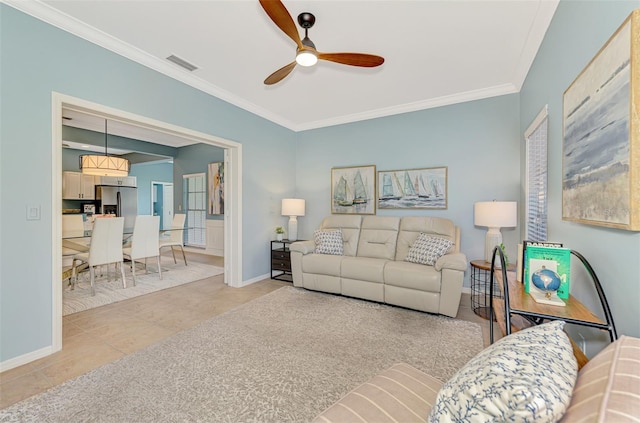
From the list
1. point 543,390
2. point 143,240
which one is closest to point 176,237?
point 143,240

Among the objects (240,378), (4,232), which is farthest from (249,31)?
(240,378)

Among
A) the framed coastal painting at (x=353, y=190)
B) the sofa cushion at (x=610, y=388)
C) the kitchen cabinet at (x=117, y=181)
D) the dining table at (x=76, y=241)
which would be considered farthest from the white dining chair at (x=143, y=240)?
the sofa cushion at (x=610, y=388)

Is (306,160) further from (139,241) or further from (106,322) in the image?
(106,322)

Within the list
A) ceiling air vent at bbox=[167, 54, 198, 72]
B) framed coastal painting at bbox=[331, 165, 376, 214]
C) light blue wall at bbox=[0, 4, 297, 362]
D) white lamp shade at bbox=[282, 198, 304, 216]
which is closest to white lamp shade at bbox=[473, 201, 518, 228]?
framed coastal painting at bbox=[331, 165, 376, 214]

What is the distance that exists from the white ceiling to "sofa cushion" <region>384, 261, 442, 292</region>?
227cm

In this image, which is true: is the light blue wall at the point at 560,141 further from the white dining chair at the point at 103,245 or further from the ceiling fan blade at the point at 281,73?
the white dining chair at the point at 103,245

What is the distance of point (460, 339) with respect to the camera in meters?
2.38

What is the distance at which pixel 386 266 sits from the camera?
3143 mm

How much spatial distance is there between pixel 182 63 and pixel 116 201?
5.80 meters

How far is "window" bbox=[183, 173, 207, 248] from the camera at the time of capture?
6766mm

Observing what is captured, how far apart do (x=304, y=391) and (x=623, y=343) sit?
5.21 feet

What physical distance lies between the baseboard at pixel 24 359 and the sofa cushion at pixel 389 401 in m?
2.53

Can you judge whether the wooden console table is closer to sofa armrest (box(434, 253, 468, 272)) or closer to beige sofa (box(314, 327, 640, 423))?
beige sofa (box(314, 327, 640, 423))

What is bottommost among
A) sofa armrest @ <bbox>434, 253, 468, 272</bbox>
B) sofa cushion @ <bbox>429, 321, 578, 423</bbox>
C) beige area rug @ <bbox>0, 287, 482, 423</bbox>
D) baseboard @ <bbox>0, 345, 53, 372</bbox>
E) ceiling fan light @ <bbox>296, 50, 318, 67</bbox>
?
beige area rug @ <bbox>0, 287, 482, 423</bbox>
